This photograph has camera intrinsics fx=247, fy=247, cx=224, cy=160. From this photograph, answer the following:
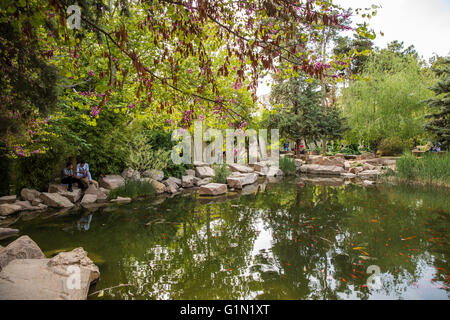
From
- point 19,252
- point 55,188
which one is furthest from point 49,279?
point 55,188

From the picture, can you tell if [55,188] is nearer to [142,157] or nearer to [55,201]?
[55,201]

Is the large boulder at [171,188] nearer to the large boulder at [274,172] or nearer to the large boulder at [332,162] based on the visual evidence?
the large boulder at [274,172]

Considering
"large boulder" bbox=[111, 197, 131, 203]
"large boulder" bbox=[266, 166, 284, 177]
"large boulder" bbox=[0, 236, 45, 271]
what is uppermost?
"large boulder" bbox=[266, 166, 284, 177]

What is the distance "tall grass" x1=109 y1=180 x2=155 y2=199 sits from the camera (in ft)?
30.3

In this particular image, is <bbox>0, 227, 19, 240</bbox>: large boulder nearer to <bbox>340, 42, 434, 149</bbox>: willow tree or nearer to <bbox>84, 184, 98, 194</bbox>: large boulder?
<bbox>84, 184, 98, 194</bbox>: large boulder

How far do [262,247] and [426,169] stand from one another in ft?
36.8

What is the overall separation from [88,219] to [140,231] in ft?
6.20

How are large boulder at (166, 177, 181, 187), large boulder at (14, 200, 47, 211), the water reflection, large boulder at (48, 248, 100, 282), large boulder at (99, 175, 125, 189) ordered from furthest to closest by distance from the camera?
large boulder at (166, 177, 181, 187)
large boulder at (99, 175, 125, 189)
large boulder at (14, 200, 47, 211)
the water reflection
large boulder at (48, 248, 100, 282)

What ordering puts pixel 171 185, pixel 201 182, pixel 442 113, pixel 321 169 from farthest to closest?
1. pixel 321 169
2. pixel 442 113
3. pixel 201 182
4. pixel 171 185

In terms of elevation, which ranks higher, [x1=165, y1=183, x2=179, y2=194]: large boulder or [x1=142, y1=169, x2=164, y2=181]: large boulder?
[x1=142, y1=169, x2=164, y2=181]: large boulder

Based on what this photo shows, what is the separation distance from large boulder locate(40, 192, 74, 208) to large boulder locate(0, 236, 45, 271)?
14.2ft

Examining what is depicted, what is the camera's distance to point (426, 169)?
1157cm

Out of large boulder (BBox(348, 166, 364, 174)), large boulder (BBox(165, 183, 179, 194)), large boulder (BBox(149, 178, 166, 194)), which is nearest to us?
large boulder (BBox(149, 178, 166, 194))

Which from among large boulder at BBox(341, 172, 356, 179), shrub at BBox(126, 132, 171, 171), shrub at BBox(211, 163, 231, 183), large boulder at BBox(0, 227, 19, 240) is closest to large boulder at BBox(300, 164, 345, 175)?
large boulder at BBox(341, 172, 356, 179)
